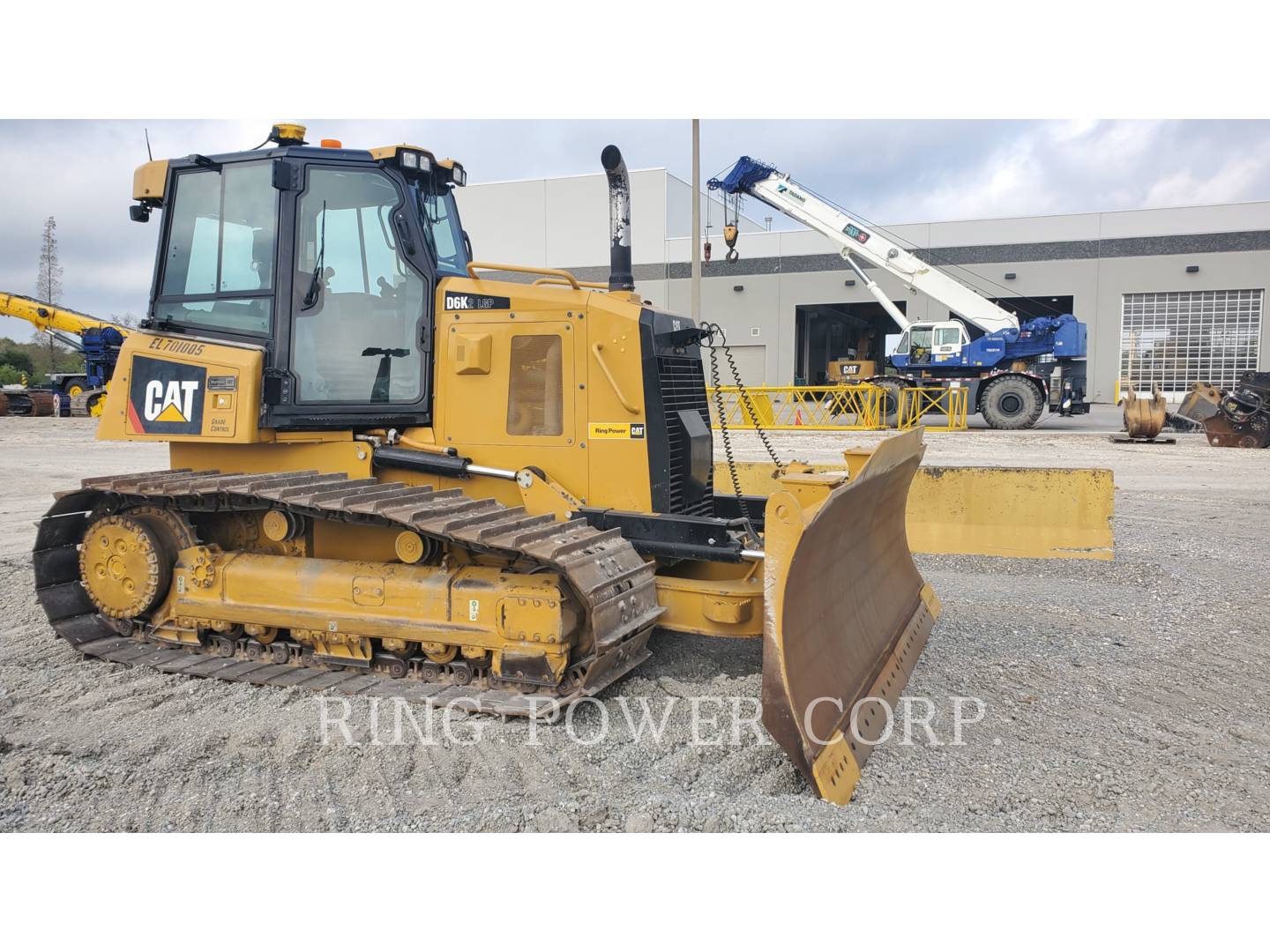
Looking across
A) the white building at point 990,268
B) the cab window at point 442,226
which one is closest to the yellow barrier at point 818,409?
the white building at point 990,268

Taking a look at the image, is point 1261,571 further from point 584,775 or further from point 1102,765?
point 584,775

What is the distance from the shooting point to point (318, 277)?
16.5ft

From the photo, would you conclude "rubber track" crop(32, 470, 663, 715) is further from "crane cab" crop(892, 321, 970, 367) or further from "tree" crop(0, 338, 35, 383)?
"tree" crop(0, 338, 35, 383)

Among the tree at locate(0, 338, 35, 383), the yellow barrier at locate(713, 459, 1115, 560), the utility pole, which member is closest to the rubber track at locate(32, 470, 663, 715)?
the yellow barrier at locate(713, 459, 1115, 560)

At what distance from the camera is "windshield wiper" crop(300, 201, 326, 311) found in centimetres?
503

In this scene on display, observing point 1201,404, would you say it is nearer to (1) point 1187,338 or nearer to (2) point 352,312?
(1) point 1187,338

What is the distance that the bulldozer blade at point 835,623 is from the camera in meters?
3.46

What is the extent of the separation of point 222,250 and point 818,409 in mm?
18056

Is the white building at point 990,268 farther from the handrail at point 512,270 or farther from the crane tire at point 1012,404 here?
the handrail at point 512,270

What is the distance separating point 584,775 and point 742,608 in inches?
47.8

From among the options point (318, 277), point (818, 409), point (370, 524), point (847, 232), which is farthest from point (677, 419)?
point (847, 232)

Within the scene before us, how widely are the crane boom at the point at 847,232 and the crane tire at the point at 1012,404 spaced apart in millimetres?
2719

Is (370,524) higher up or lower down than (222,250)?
lower down

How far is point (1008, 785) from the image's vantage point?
3.49 m
